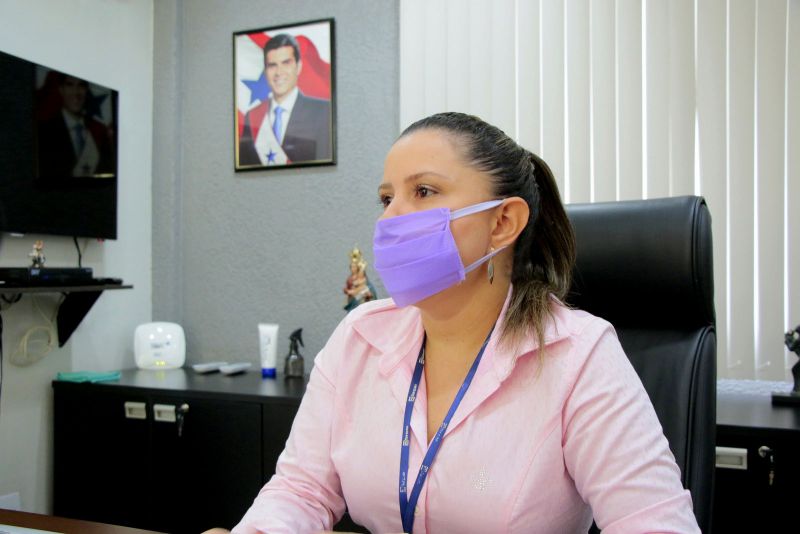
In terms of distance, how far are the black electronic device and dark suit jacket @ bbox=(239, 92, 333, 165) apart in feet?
2.93

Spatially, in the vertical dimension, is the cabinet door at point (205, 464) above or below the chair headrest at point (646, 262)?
below

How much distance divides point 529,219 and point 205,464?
1.43 meters

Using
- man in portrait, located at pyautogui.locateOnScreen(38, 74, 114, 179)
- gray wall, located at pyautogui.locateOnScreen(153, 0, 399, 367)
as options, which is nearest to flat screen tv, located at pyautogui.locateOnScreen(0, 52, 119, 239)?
man in portrait, located at pyautogui.locateOnScreen(38, 74, 114, 179)

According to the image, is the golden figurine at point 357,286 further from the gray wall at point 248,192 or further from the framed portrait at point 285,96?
the framed portrait at point 285,96

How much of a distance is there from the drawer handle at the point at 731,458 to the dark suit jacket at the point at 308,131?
1.70m

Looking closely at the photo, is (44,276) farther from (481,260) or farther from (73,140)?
(481,260)

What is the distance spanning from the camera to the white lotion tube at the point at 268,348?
2.33 metres

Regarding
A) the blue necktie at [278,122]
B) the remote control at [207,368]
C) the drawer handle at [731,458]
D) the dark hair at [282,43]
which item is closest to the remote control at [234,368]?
the remote control at [207,368]

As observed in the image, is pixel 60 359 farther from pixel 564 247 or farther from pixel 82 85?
pixel 564 247

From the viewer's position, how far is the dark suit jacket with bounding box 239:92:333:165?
8.11 feet

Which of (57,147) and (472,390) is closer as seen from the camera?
(472,390)

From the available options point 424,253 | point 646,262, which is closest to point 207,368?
point 424,253

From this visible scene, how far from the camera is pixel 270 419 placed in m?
1.89

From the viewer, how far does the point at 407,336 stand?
3.64 ft
